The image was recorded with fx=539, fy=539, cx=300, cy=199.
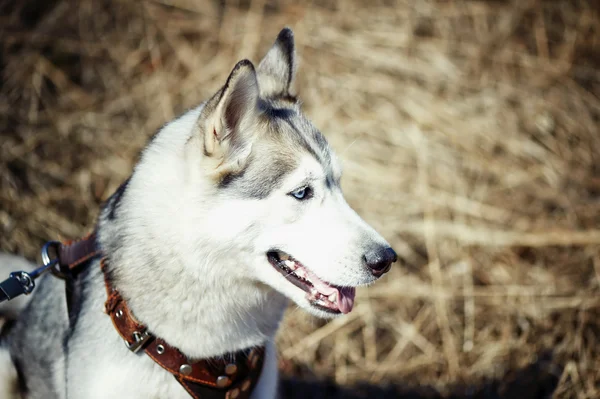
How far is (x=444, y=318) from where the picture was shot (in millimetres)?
4543

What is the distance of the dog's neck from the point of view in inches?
93.8

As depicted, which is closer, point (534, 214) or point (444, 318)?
point (444, 318)

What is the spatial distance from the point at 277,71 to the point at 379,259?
3.99 feet

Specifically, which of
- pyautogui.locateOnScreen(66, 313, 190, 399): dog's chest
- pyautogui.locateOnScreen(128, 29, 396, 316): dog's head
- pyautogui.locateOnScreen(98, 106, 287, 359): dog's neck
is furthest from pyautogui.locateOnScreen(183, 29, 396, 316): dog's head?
pyautogui.locateOnScreen(66, 313, 190, 399): dog's chest

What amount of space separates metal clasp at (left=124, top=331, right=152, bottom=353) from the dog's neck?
0.12 ft

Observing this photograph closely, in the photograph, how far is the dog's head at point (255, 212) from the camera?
2.33 metres

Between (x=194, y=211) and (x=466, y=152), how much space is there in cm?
421

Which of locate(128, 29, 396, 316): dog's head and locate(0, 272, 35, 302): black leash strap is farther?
locate(0, 272, 35, 302): black leash strap

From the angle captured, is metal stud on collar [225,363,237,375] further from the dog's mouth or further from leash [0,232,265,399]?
the dog's mouth

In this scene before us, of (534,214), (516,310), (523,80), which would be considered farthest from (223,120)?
(523,80)

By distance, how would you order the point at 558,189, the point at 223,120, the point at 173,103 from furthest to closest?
the point at 173,103, the point at 558,189, the point at 223,120

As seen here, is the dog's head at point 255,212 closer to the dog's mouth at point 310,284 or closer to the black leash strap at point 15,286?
the dog's mouth at point 310,284

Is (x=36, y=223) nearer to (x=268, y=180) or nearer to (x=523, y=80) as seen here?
(x=268, y=180)

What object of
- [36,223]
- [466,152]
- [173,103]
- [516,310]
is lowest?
[516,310]
